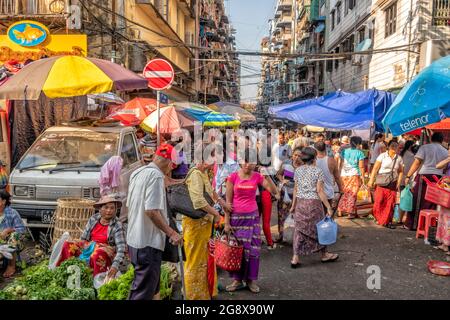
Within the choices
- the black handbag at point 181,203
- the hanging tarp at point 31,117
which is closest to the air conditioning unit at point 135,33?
the hanging tarp at point 31,117

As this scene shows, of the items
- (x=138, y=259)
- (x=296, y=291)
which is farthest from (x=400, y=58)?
(x=138, y=259)

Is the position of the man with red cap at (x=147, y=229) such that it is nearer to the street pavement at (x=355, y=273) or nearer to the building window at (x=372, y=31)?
the street pavement at (x=355, y=273)

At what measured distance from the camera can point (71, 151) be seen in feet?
25.6

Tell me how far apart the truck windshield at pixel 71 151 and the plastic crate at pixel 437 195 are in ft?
18.6

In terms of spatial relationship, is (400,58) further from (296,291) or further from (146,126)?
(296,291)

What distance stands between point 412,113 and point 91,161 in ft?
17.7

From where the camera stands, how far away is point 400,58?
17.2m

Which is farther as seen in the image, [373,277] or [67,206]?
[67,206]

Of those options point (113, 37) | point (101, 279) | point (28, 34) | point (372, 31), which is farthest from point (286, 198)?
point (372, 31)

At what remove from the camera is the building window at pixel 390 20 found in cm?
1798

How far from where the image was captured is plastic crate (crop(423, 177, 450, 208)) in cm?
684

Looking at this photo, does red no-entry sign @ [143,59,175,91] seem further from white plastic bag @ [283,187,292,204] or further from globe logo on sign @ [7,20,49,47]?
globe logo on sign @ [7,20,49,47]

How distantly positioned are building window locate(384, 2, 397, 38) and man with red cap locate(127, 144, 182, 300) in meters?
17.0
